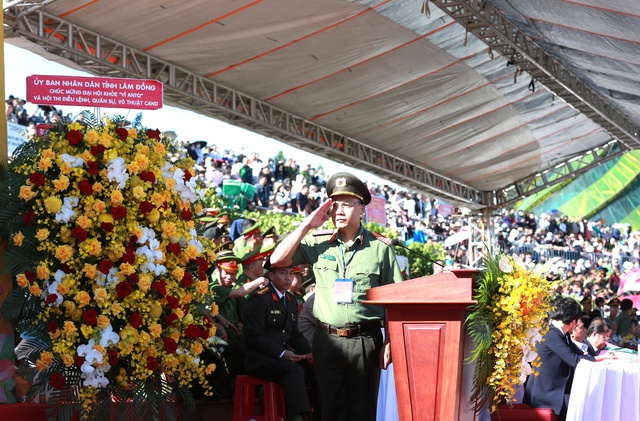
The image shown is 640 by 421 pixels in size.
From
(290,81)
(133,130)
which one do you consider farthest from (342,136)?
(133,130)

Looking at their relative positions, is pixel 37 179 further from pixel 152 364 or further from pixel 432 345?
pixel 432 345

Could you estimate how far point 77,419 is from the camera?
3.76m

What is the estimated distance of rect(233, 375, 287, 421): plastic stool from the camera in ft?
16.8

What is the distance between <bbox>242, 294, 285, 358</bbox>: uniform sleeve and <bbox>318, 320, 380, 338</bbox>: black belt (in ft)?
3.12

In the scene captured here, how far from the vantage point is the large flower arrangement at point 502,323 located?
3760 mm

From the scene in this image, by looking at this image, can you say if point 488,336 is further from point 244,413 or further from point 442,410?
point 244,413

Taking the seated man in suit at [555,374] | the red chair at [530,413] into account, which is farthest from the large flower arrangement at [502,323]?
the seated man in suit at [555,374]

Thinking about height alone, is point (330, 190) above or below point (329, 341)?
above

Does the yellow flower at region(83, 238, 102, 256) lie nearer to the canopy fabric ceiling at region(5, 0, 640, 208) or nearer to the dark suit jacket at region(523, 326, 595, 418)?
the dark suit jacket at region(523, 326, 595, 418)

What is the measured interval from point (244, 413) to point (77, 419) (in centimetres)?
153

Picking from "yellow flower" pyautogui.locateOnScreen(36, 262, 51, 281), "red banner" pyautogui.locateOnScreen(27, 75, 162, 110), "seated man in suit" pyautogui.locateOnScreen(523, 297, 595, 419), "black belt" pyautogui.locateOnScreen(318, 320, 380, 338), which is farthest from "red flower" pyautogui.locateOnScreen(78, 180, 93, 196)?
"seated man in suit" pyautogui.locateOnScreen(523, 297, 595, 419)

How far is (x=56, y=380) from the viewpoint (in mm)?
3639

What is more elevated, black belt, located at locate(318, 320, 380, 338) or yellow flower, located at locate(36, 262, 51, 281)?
yellow flower, located at locate(36, 262, 51, 281)

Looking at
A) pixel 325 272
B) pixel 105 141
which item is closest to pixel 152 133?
pixel 105 141
